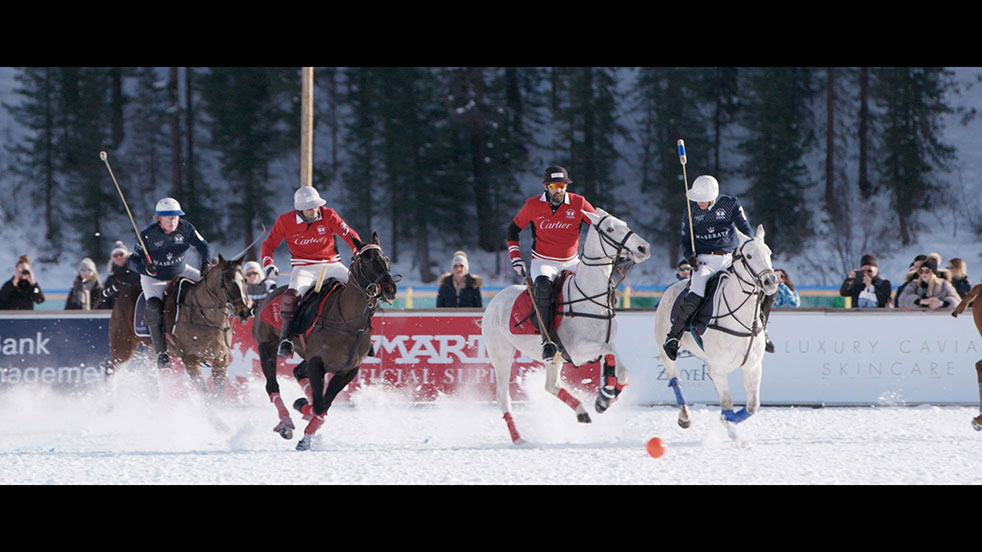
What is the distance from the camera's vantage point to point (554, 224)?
1088 cm

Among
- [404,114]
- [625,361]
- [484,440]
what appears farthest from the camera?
[404,114]

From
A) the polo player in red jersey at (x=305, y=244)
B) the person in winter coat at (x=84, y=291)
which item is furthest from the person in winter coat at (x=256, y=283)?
the polo player in red jersey at (x=305, y=244)

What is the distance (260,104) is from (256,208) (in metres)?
3.42

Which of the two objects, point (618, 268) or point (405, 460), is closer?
point (405, 460)

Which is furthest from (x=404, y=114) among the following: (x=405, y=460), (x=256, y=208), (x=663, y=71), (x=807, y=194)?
(x=405, y=460)

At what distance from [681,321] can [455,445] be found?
240cm

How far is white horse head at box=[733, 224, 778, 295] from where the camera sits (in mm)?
9773

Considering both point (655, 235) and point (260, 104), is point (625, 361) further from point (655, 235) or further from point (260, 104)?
point (260, 104)

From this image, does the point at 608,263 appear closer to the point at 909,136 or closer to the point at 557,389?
the point at 557,389

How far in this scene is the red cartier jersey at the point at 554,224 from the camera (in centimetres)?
1085

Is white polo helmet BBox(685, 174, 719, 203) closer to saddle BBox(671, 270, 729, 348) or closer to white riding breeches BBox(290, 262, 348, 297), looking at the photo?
saddle BBox(671, 270, 729, 348)

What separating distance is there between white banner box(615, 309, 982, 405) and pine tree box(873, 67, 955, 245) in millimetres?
21070

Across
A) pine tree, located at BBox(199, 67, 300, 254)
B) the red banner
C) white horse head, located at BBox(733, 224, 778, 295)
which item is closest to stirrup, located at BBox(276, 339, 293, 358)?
white horse head, located at BBox(733, 224, 778, 295)

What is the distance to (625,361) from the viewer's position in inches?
575
